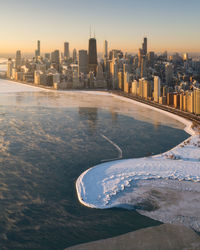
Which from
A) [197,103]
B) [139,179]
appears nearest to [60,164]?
[139,179]

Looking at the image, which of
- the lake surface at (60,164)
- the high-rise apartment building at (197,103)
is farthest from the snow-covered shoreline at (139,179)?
the high-rise apartment building at (197,103)

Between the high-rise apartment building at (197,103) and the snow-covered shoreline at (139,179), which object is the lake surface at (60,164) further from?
the high-rise apartment building at (197,103)

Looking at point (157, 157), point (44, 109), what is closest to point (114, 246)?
point (157, 157)

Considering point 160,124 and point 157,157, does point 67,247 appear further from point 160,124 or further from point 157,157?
point 160,124

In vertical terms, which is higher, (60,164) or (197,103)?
(197,103)

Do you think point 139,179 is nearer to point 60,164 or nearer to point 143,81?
point 60,164

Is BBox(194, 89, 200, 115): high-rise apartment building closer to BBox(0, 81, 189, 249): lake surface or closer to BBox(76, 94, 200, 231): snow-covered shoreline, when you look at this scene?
BBox(0, 81, 189, 249): lake surface

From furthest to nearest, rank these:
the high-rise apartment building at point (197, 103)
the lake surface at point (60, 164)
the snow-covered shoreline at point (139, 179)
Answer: the high-rise apartment building at point (197, 103) < the snow-covered shoreline at point (139, 179) < the lake surface at point (60, 164)

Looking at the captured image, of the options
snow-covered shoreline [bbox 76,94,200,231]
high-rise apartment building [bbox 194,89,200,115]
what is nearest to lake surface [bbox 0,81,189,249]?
snow-covered shoreline [bbox 76,94,200,231]
